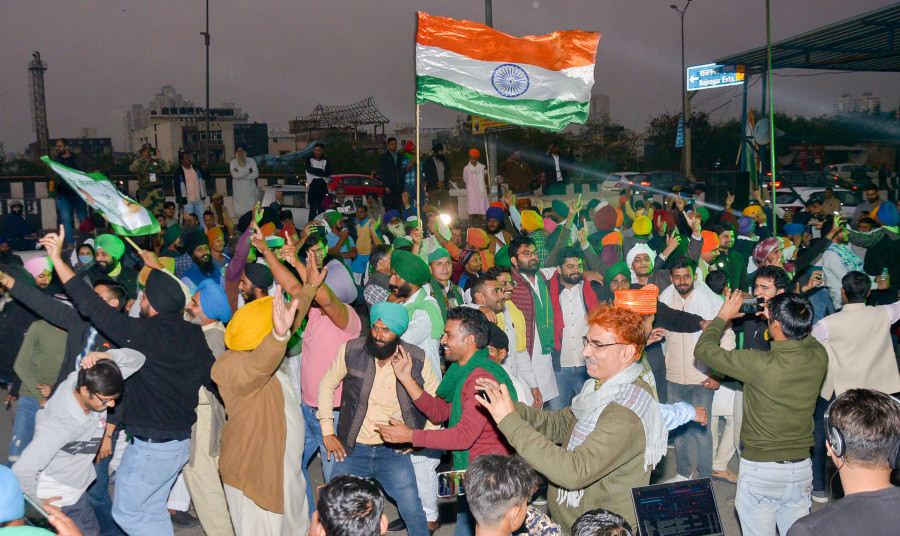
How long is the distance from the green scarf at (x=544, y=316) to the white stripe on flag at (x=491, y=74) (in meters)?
2.42

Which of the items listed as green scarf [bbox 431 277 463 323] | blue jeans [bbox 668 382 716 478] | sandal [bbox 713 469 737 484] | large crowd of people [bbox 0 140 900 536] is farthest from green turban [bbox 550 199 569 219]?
sandal [bbox 713 469 737 484]

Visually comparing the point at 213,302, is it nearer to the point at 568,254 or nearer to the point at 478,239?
the point at 568,254

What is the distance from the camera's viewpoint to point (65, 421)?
4.33 meters

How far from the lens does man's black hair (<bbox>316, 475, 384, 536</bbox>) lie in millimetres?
2793

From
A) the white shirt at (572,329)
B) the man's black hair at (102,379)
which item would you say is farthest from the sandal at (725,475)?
the man's black hair at (102,379)

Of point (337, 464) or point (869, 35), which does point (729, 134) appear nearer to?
point (869, 35)

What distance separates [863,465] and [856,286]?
11.5 feet

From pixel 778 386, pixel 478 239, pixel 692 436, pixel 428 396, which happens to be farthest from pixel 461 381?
pixel 478 239

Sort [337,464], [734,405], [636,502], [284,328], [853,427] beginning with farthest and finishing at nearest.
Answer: [734,405] → [337,464] → [284,328] → [636,502] → [853,427]

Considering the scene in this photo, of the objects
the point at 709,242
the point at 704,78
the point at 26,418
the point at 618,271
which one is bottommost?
the point at 26,418

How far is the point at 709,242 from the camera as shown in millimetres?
8305

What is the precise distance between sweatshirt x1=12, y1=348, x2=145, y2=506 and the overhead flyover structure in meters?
17.8

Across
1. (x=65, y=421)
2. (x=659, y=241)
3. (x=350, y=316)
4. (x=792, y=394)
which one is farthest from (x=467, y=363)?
(x=659, y=241)

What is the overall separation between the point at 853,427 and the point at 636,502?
35.8 inches
